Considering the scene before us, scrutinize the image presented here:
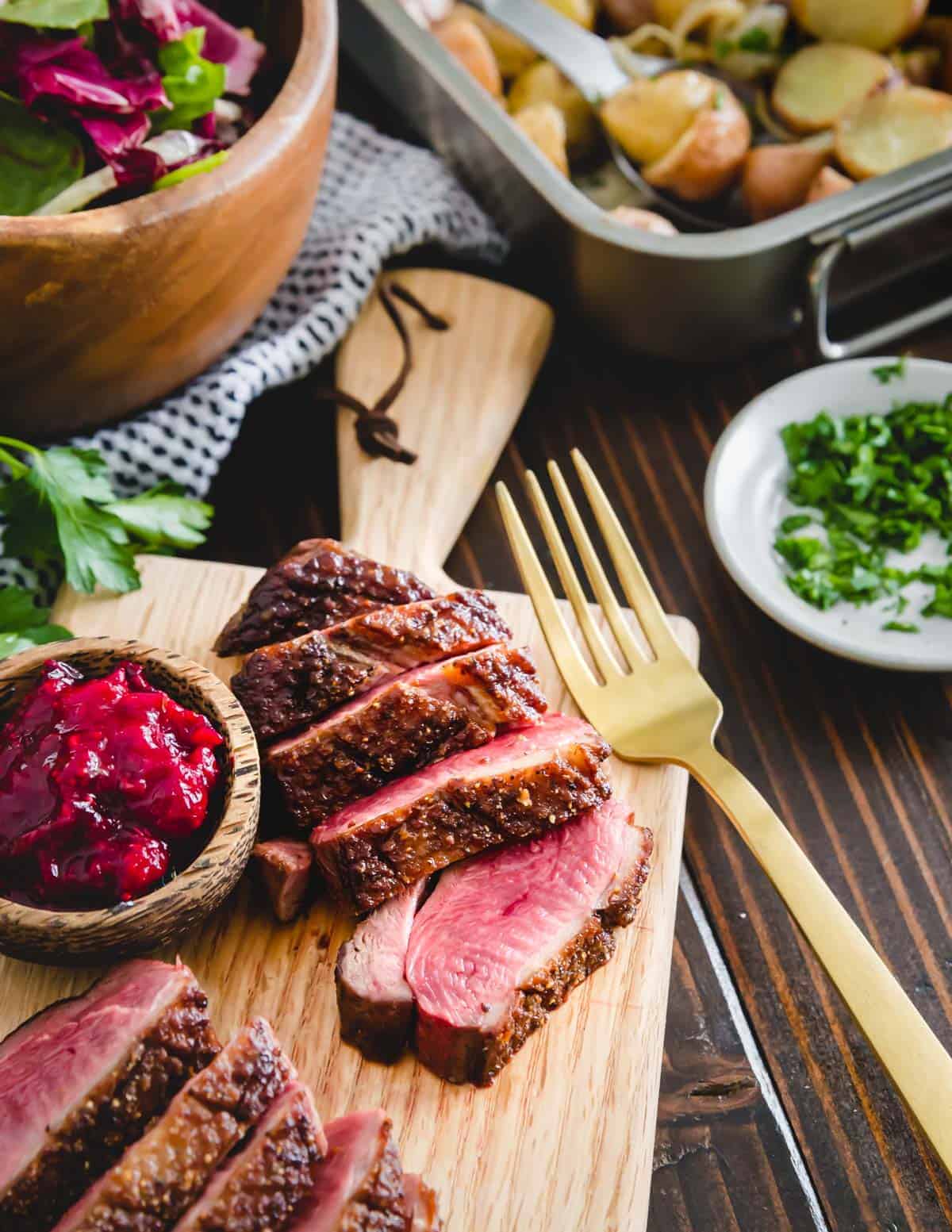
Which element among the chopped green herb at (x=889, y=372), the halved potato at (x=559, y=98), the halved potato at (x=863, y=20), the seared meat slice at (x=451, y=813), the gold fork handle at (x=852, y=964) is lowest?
the gold fork handle at (x=852, y=964)

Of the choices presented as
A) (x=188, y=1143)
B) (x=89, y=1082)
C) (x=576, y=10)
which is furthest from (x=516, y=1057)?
(x=576, y=10)

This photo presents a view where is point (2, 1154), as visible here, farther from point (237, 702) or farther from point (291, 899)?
point (237, 702)

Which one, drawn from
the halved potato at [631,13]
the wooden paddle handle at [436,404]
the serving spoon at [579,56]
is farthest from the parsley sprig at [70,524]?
the halved potato at [631,13]

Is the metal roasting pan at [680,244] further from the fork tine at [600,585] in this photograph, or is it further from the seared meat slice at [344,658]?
the seared meat slice at [344,658]

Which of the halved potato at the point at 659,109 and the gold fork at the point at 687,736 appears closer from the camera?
the gold fork at the point at 687,736

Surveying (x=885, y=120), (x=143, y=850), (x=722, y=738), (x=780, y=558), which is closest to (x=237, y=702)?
(x=143, y=850)

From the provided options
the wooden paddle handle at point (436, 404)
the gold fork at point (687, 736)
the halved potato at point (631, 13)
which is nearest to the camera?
the gold fork at point (687, 736)
